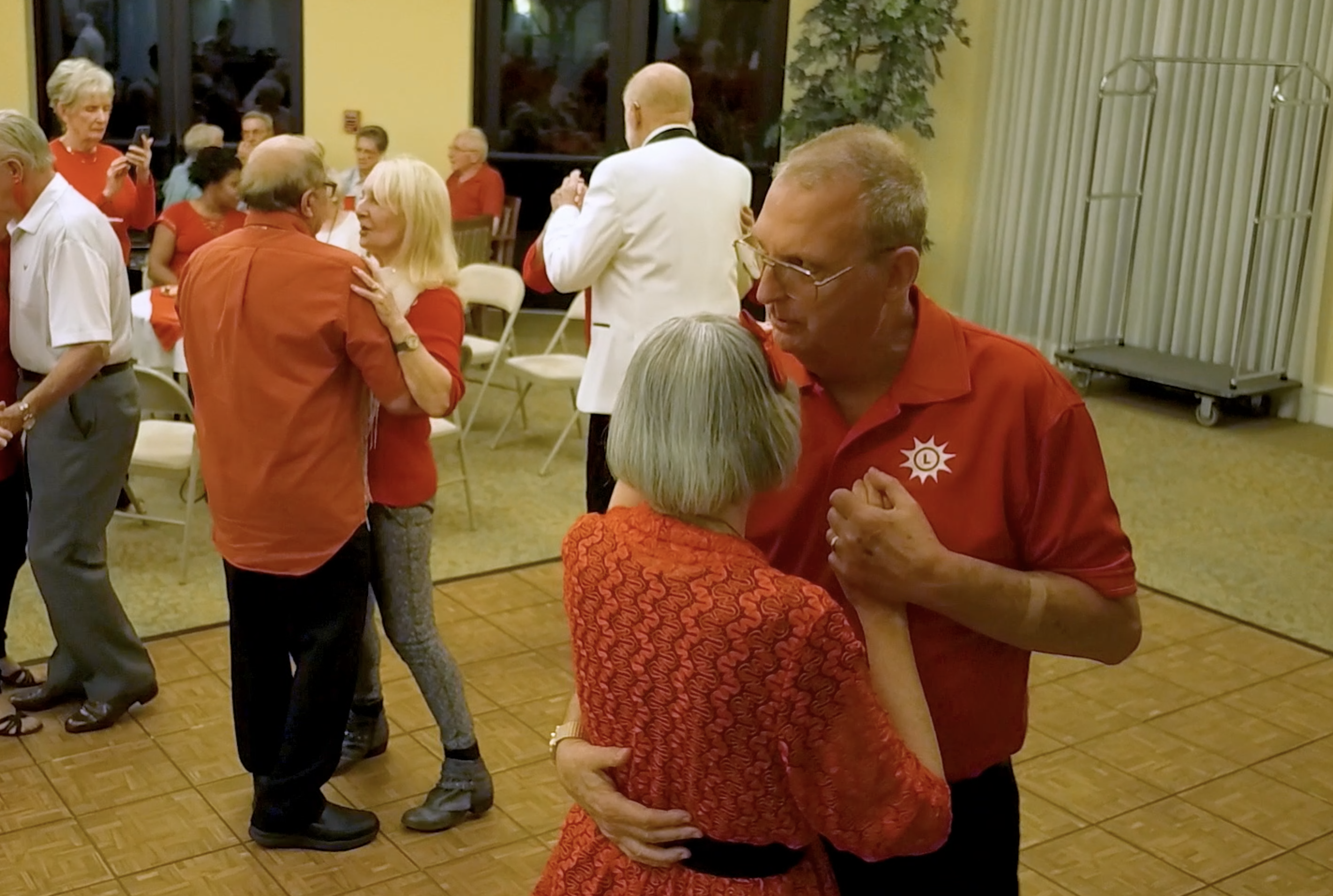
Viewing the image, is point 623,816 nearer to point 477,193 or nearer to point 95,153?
point 95,153

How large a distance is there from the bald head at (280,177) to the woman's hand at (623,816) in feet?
5.70

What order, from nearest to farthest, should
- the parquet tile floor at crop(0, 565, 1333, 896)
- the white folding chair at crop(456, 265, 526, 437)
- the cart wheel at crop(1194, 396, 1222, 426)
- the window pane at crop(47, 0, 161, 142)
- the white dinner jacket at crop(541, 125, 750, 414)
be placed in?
the parquet tile floor at crop(0, 565, 1333, 896) < the white dinner jacket at crop(541, 125, 750, 414) < the white folding chair at crop(456, 265, 526, 437) < the cart wheel at crop(1194, 396, 1222, 426) < the window pane at crop(47, 0, 161, 142)

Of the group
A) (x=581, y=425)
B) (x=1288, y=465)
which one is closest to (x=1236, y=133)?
(x=1288, y=465)

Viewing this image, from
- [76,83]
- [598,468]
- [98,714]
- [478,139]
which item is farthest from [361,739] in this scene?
[478,139]

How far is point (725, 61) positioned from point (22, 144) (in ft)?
25.6

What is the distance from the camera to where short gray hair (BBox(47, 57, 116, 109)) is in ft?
19.4

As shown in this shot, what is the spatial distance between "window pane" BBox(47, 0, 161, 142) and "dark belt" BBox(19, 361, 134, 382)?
6558 mm

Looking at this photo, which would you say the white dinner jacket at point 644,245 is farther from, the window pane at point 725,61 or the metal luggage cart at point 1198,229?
the window pane at point 725,61

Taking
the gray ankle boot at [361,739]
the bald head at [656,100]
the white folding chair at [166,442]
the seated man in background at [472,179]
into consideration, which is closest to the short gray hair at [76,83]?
the white folding chair at [166,442]

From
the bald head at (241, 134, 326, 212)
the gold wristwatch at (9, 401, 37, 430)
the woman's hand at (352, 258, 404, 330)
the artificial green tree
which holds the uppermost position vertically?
the artificial green tree

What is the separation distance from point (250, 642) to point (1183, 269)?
7.24 meters

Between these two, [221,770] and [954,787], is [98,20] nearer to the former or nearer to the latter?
[221,770]

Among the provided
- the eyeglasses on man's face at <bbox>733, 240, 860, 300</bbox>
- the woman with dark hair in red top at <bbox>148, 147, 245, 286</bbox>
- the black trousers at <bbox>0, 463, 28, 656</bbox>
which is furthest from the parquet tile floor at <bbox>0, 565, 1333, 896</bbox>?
the woman with dark hair in red top at <bbox>148, 147, 245, 286</bbox>

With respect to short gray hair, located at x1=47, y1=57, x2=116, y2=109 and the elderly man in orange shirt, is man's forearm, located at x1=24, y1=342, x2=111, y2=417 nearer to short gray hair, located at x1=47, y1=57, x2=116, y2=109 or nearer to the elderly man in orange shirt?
the elderly man in orange shirt
